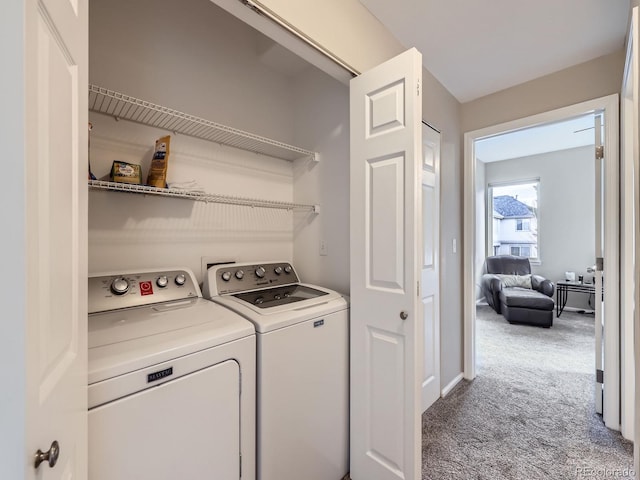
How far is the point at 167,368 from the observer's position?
897 mm

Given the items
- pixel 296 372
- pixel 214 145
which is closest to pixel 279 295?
pixel 296 372

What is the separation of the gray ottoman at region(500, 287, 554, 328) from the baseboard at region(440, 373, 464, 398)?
7.06 feet

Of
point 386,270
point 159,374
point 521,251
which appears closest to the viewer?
point 159,374

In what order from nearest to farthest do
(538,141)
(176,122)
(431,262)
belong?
(176,122)
(431,262)
(538,141)

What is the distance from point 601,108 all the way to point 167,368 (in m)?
2.90

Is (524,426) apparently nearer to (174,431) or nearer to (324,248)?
(324,248)

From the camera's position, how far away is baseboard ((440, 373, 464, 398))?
2297 millimetres

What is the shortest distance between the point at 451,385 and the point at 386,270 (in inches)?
66.0

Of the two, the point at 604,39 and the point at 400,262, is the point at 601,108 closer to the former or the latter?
the point at 604,39

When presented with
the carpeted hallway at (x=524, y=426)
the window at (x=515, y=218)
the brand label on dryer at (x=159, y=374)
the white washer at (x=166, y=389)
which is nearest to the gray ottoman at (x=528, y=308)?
the carpeted hallway at (x=524, y=426)
